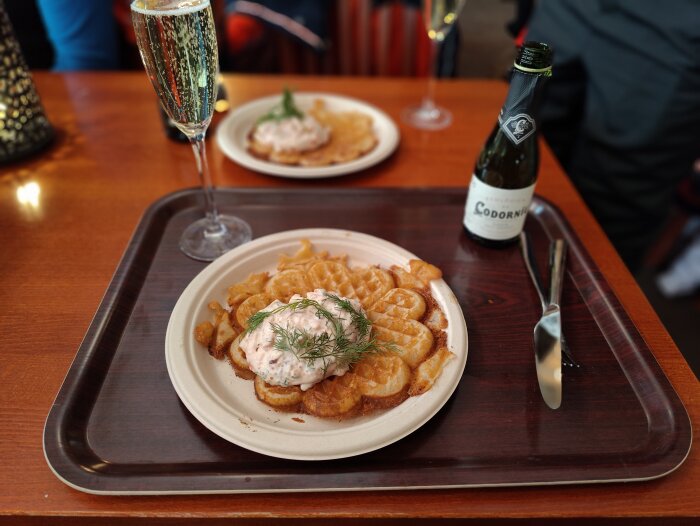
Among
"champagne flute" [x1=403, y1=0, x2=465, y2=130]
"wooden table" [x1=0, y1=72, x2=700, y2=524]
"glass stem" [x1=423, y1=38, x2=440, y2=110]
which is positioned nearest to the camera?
"wooden table" [x1=0, y1=72, x2=700, y2=524]

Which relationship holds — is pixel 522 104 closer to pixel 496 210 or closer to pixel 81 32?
pixel 496 210

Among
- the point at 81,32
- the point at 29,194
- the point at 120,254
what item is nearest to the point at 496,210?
the point at 120,254

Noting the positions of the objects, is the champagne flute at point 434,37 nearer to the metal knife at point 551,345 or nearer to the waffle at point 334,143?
the waffle at point 334,143

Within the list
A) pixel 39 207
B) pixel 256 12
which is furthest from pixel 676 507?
pixel 256 12

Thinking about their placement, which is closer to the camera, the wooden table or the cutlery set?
the wooden table

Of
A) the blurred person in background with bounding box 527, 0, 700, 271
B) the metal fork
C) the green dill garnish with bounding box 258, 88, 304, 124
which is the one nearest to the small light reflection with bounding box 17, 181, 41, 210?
the green dill garnish with bounding box 258, 88, 304, 124

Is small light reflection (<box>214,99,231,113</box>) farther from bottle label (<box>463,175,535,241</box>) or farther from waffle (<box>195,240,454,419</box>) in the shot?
bottle label (<box>463,175,535,241</box>)
